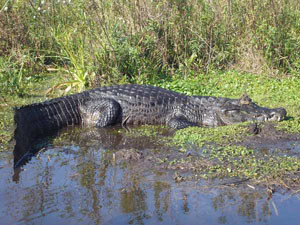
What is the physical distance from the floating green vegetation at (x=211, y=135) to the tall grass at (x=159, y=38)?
2.84m

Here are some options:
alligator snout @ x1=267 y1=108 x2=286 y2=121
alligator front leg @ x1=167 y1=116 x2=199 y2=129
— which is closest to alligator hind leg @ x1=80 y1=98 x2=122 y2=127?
alligator front leg @ x1=167 y1=116 x2=199 y2=129

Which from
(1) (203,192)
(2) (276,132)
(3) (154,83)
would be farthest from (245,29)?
(1) (203,192)

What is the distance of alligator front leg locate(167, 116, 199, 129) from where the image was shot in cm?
661

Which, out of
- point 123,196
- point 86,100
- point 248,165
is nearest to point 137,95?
point 86,100

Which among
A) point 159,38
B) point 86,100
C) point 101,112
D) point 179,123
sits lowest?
point 179,123

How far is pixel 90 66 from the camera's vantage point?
26.6ft

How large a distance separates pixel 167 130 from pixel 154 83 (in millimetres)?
2285

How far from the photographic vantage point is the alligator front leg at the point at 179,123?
6.61 m

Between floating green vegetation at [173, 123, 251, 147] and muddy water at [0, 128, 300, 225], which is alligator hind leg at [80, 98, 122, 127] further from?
muddy water at [0, 128, 300, 225]

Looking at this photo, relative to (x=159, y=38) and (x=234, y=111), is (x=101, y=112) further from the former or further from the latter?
(x=159, y=38)

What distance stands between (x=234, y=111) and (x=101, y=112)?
7.09 feet

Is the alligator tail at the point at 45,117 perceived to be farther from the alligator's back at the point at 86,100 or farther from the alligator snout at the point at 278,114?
the alligator snout at the point at 278,114

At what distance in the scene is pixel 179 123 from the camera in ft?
21.8

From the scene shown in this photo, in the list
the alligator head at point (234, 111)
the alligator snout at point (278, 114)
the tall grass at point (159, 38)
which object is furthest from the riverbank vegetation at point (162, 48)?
the alligator snout at point (278, 114)
